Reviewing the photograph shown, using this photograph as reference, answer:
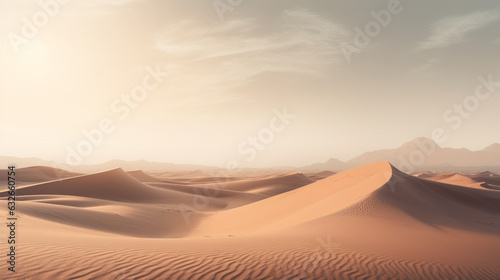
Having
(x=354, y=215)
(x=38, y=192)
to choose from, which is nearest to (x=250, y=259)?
(x=354, y=215)

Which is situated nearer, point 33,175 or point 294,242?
point 294,242

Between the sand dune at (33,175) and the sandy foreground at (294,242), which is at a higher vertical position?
the sand dune at (33,175)

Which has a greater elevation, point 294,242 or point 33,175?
point 33,175

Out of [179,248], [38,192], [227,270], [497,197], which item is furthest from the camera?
[38,192]

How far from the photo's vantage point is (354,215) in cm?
1023

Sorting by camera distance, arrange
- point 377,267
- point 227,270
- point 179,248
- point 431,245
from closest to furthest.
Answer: point 227,270
point 377,267
point 179,248
point 431,245

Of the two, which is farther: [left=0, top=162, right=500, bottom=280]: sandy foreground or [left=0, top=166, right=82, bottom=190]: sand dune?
[left=0, top=166, right=82, bottom=190]: sand dune

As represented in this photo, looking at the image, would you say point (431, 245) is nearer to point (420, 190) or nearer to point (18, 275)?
point (420, 190)

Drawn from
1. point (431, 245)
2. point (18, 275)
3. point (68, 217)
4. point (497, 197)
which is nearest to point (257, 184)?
point (497, 197)

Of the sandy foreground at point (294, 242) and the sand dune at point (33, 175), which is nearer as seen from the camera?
the sandy foreground at point (294, 242)

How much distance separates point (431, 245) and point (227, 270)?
5.72m

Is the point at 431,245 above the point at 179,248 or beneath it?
A: beneath

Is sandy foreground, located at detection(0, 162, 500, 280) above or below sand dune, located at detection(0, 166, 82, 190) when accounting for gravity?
below

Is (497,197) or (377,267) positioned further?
(497,197)
